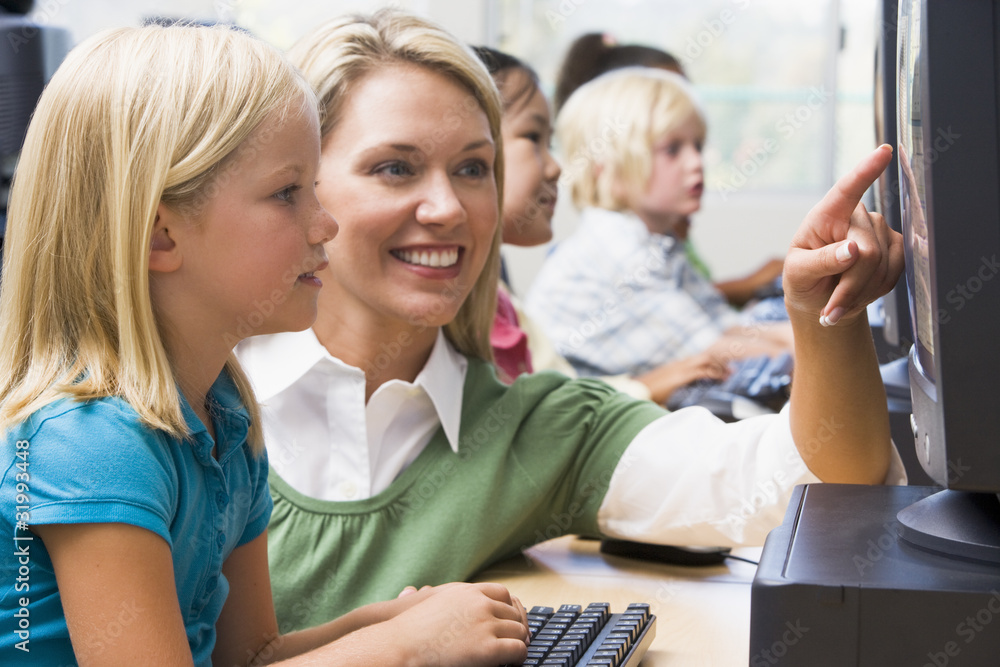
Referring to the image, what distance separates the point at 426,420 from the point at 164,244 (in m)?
0.46

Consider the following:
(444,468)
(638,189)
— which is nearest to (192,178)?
(444,468)

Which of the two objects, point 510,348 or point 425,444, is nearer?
point 425,444

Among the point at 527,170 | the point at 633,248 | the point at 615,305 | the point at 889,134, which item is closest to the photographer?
the point at 889,134

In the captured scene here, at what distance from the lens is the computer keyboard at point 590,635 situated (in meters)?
0.83

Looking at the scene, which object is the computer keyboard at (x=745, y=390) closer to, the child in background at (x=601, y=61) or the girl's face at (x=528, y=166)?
the girl's face at (x=528, y=166)

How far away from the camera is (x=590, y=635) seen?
879mm

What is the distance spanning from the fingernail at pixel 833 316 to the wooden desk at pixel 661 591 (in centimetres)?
28

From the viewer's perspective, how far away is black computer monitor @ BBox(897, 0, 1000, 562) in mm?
599

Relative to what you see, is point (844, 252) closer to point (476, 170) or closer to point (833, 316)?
point (833, 316)

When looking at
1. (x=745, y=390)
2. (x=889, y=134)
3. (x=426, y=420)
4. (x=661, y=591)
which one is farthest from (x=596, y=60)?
(x=661, y=591)

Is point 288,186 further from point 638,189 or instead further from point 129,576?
point 638,189

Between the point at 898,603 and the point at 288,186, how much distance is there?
54 centimetres
